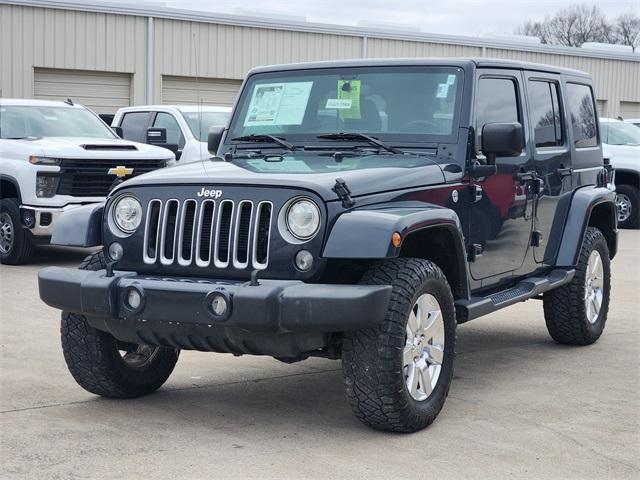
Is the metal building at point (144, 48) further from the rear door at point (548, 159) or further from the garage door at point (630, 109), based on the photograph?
the rear door at point (548, 159)

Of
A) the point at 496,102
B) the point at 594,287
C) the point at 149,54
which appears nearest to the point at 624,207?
the point at 149,54

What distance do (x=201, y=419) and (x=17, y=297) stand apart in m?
4.49

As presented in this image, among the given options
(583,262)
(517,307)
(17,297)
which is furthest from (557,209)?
(17,297)

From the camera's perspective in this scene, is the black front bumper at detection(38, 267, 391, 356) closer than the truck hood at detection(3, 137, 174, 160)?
Yes

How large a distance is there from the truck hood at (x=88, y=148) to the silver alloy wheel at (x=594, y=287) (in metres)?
6.03

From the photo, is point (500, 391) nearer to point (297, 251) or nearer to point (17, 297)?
point (297, 251)

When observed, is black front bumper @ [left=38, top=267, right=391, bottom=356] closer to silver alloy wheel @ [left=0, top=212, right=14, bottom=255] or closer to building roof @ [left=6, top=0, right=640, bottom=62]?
silver alloy wheel @ [left=0, top=212, right=14, bottom=255]

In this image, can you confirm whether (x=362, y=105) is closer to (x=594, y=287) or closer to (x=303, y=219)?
(x=303, y=219)

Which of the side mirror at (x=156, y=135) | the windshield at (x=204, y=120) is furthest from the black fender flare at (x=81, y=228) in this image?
the windshield at (x=204, y=120)

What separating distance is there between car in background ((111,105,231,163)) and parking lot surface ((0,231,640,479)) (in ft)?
21.4

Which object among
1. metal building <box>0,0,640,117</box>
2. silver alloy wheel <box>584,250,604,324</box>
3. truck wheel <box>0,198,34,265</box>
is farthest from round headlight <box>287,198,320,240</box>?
metal building <box>0,0,640,117</box>

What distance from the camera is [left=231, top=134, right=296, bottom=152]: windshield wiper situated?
636 cm

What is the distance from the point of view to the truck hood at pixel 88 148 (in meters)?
12.0

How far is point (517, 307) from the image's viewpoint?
9.53 m
